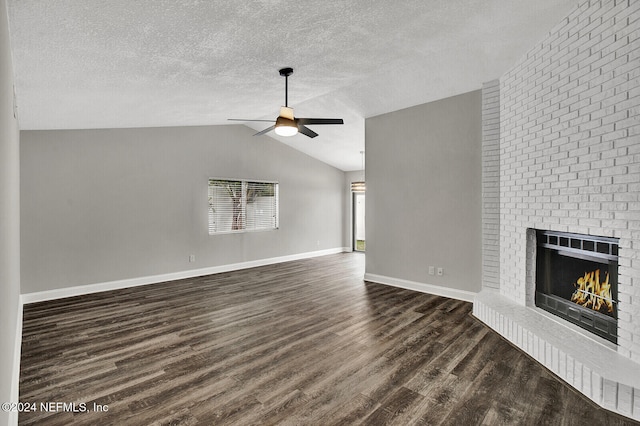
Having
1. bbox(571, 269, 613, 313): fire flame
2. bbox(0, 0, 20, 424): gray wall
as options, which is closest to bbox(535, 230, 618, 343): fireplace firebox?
bbox(571, 269, 613, 313): fire flame

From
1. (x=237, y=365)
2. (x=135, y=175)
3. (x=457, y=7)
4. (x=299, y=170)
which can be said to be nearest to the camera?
(x=457, y=7)

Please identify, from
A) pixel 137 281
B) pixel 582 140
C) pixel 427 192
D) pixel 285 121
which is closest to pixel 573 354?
pixel 582 140

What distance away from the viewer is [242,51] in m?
2.87

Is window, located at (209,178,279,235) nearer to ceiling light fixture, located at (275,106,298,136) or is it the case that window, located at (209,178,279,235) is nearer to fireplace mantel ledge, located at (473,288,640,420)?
ceiling light fixture, located at (275,106,298,136)

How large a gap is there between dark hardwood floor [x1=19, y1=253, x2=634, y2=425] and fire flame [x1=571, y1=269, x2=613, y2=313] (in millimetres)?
722

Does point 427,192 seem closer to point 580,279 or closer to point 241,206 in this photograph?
point 580,279

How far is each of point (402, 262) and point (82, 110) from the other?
4.75 metres

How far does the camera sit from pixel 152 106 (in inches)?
167

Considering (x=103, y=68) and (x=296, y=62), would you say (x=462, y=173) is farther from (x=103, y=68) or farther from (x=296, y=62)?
(x=103, y=68)

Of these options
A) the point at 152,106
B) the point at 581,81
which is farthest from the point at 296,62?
the point at 581,81

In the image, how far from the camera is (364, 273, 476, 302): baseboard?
475 centimetres

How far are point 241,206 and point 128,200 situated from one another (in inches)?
86.6

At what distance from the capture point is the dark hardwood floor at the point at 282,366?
2.22 metres

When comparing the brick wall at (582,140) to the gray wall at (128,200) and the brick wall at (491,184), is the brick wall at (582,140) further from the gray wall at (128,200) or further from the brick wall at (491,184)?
the gray wall at (128,200)
